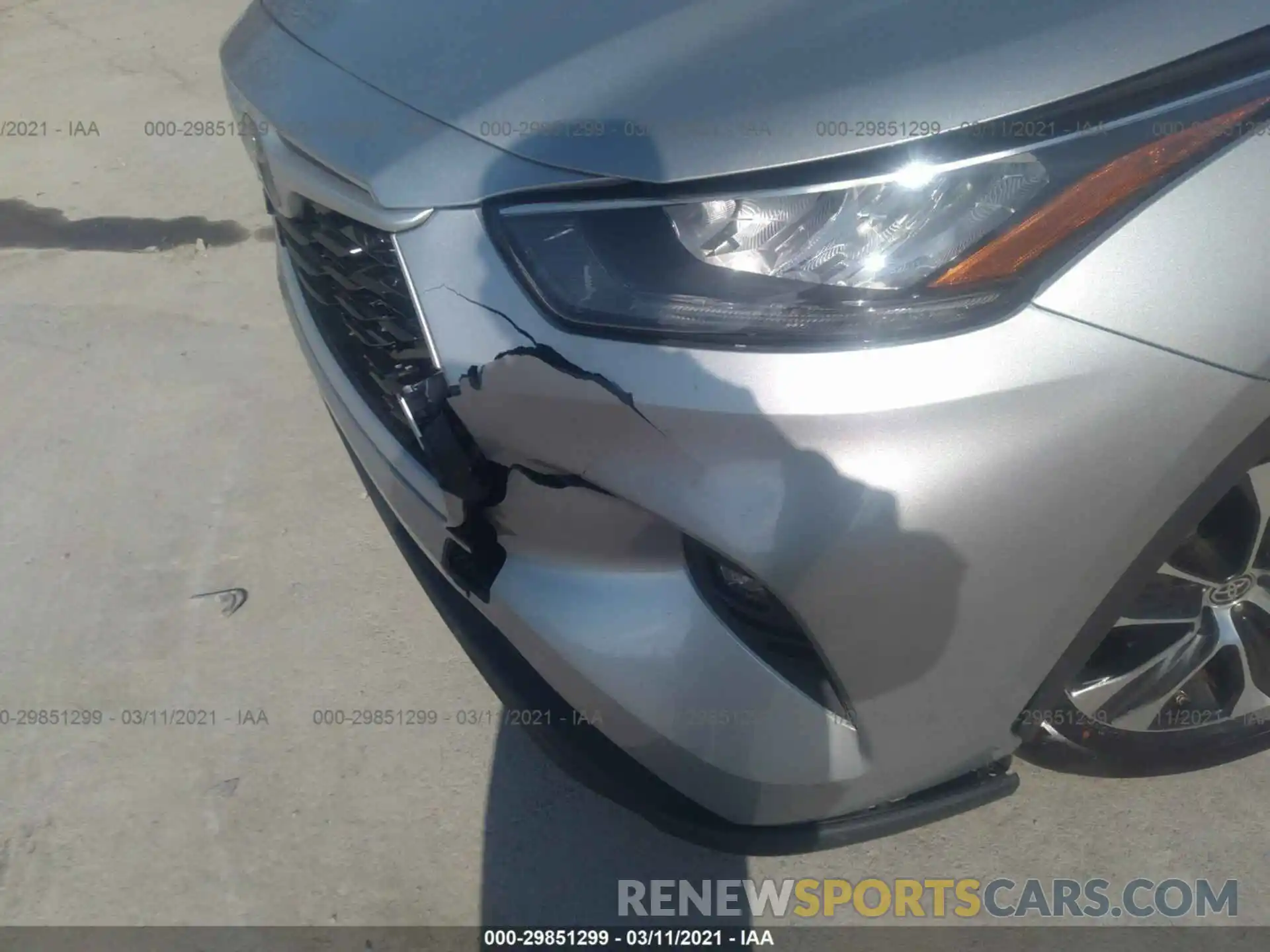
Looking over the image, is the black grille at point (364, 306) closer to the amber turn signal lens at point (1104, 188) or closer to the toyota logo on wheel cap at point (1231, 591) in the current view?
the amber turn signal lens at point (1104, 188)

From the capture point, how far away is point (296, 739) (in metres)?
2.17

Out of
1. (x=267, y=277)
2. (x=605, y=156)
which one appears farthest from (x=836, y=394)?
(x=267, y=277)

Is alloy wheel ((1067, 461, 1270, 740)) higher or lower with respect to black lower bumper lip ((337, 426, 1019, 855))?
higher

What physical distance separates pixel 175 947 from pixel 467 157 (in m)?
1.53

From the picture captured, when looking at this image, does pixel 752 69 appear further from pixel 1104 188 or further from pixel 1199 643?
pixel 1199 643

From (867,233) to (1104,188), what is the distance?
11.2 inches

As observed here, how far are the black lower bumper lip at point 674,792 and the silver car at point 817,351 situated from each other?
0.4 inches

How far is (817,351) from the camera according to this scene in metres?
1.24

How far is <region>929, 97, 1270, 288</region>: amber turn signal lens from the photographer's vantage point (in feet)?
4.05

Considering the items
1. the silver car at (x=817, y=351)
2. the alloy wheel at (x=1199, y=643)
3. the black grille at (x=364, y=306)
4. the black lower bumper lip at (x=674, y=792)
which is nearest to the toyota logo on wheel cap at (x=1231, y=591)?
the alloy wheel at (x=1199, y=643)

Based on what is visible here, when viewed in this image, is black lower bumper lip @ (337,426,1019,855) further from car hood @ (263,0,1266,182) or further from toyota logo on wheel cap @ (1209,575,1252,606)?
car hood @ (263,0,1266,182)

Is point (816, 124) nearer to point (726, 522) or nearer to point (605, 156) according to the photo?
point (605, 156)

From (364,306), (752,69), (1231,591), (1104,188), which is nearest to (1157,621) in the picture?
(1231,591)

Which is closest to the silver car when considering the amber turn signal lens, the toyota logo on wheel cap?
the amber turn signal lens
